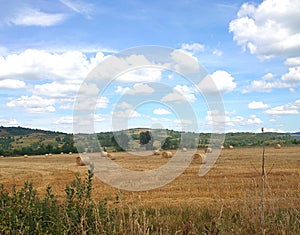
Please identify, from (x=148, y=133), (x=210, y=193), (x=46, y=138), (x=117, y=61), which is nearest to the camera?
(x=117, y=61)

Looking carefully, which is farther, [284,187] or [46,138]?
[46,138]

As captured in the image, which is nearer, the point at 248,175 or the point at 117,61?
the point at 117,61

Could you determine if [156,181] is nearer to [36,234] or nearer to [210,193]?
[210,193]

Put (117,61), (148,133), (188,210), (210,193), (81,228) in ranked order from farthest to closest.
→ 1. (148,133)
2. (210,193)
3. (117,61)
4. (188,210)
5. (81,228)

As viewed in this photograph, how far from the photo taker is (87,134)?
10.3m

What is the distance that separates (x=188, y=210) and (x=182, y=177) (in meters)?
10.2

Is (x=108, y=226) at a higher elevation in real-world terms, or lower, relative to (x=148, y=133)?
lower

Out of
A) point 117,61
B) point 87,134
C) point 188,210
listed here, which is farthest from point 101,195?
point 188,210

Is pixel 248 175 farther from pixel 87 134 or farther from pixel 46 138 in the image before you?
pixel 46 138

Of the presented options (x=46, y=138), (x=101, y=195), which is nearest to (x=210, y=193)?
(x=101, y=195)

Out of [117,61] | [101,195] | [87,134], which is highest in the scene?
[117,61]

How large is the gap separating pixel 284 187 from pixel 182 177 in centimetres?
571

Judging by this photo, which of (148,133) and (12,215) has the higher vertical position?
(148,133)

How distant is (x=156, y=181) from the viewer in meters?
15.9
